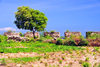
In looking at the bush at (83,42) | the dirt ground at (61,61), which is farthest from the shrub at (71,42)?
the dirt ground at (61,61)

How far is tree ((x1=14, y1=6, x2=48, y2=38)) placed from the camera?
93.7 feet

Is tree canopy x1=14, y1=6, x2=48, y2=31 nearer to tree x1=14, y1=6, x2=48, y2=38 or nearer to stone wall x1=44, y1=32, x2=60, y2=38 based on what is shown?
tree x1=14, y1=6, x2=48, y2=38

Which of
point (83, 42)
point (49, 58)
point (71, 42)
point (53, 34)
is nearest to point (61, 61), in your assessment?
point (49, 58)

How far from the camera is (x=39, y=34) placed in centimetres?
3159

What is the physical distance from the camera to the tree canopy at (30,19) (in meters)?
28.5

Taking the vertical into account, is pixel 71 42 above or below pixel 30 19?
below

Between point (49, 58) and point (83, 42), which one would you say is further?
point (83, 42)

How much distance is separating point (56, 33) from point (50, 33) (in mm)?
924

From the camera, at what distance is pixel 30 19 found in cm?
2881

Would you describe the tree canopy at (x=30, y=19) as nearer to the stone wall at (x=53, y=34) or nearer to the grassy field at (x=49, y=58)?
the stone wall at (x=53, y=34)

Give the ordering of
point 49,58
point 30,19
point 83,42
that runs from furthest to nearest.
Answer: point 30,19, point 83,42, point 49,58

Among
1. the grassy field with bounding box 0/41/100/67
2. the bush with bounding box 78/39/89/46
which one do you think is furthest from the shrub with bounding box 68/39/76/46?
the grassy field with bounding box 0/41/100/67

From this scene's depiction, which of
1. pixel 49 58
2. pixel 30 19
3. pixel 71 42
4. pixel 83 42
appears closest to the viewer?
pixel 49 58

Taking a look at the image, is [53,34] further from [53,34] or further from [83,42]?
[83,42]
